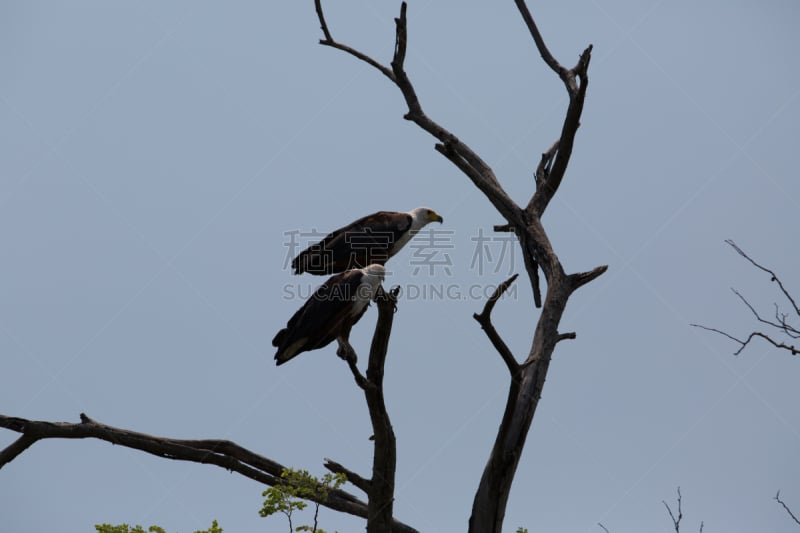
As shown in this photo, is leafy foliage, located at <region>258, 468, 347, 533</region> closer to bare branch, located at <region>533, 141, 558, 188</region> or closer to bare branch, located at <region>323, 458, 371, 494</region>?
bare branch, located at <region>323, 458, 371, 494</region>

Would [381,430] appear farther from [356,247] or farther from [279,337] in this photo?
[356,247]

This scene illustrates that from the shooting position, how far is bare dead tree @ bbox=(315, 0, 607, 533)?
5.30 m

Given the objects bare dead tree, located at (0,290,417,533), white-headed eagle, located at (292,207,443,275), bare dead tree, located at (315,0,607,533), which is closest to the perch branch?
bare dead tree, located at (315,0,607,533)

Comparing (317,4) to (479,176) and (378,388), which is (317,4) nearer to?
(479,176)

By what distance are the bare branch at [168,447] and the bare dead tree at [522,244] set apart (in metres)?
1.17

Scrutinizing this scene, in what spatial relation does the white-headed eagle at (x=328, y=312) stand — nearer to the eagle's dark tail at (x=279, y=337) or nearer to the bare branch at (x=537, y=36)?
the eagle's dark tail at (x=279, y=337)

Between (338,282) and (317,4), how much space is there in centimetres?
229

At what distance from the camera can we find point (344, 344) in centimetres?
623

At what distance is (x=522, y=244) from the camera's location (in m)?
6.25

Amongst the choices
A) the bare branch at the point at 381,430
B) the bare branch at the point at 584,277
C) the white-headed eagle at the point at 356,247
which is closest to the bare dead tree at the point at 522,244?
the bare branch at the point at 584,277

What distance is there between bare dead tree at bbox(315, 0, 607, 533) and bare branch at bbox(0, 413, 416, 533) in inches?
46.0

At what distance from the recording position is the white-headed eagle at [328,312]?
5.89 meters

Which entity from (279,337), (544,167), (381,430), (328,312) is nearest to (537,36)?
(544,167)

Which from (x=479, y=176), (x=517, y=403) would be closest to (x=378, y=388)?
(x=517, y=403)
